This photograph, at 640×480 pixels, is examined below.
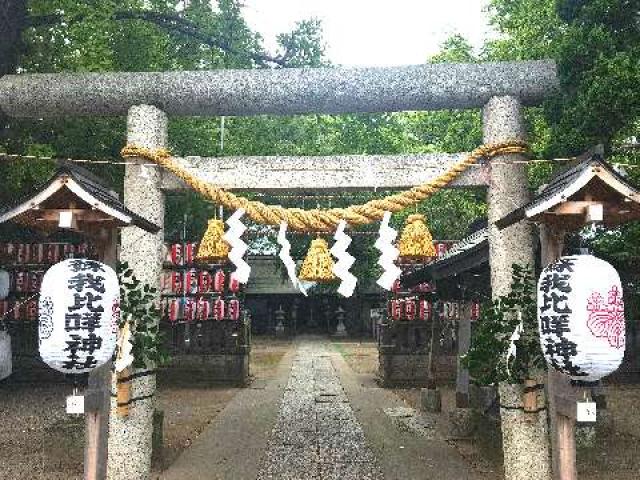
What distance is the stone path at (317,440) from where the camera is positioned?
310 inches

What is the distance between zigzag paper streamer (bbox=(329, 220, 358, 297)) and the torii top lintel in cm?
185

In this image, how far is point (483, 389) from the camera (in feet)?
36.9

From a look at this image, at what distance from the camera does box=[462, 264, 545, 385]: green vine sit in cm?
634

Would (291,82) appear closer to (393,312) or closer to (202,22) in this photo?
(202,22)

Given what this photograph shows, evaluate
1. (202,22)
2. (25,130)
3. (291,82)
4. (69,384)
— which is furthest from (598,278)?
(69,384)

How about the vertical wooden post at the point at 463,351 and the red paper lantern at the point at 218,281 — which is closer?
the vertical wooden post at the point at 463,351

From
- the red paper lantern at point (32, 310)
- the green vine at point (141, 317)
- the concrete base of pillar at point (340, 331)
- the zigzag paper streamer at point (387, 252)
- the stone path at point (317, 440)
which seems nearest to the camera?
the zigzag paper streamer at point (387, 252)

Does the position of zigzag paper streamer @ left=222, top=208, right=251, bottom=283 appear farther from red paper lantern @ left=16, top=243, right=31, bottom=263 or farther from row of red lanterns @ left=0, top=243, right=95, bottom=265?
red paper lantern @ left=16, top=243, right=31, bottom=263

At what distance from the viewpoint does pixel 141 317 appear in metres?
6.84

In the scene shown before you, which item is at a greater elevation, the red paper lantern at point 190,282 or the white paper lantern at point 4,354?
the red paper lantern at point 190,282

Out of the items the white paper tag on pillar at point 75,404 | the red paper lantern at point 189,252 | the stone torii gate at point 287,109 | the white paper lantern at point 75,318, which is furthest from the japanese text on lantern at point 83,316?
the red paper lantern at point 189,252

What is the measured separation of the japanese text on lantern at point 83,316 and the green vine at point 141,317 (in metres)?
1.37

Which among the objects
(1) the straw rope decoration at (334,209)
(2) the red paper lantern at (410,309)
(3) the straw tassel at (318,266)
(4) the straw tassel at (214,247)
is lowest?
(2) the red paper lantern at (410,309)

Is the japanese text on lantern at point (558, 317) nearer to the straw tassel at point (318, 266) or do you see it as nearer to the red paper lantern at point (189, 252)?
the straw tassel at point (318, 266)
